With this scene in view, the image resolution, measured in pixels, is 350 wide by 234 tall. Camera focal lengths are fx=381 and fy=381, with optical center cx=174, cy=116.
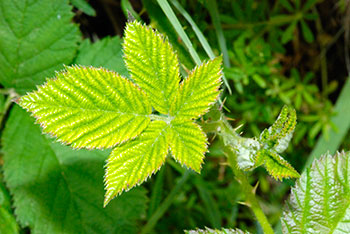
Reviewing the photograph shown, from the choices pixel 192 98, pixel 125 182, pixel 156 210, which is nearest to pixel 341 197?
pixel 192 98

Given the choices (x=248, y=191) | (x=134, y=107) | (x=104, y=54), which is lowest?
(x=248, y=191)

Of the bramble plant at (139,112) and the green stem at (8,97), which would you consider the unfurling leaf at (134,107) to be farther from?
the green stem at (8,97)

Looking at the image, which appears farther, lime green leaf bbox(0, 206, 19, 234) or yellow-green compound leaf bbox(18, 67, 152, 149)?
lime green leaf bbox(0, 206, 19, 234)

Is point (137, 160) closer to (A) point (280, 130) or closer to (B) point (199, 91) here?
(B) point (199, 91)

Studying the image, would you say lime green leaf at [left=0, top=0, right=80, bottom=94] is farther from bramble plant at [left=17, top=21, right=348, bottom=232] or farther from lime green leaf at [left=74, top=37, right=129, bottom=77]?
bramble plant at [left=17, top=21, right=348, bottom=232]

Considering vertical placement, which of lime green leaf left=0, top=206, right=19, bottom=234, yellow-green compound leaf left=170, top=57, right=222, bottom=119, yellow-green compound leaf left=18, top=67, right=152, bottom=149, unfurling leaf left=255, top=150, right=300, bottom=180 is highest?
yellow-green compound leaf left=18, top=67, right=152, bottom=149

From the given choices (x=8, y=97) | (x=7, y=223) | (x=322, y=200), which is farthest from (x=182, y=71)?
(x=7, y=223)

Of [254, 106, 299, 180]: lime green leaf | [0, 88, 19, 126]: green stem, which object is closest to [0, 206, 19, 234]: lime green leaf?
[0, 88, 19, 126]: green stem
